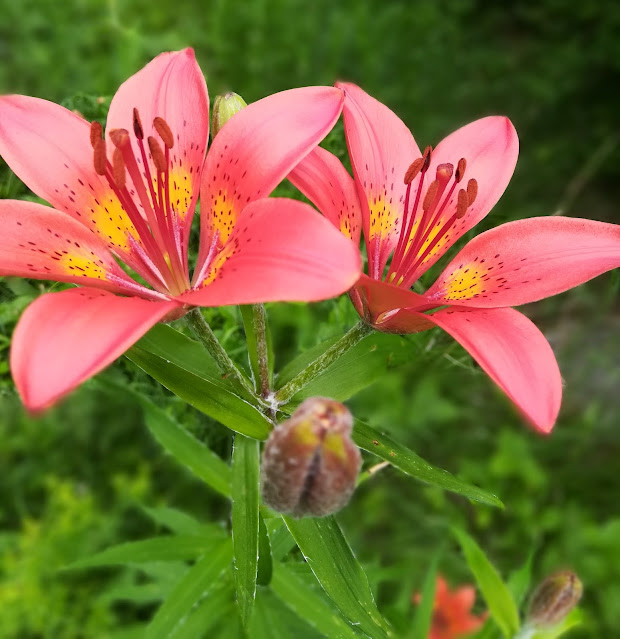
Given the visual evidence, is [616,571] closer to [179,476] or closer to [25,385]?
[179,476]

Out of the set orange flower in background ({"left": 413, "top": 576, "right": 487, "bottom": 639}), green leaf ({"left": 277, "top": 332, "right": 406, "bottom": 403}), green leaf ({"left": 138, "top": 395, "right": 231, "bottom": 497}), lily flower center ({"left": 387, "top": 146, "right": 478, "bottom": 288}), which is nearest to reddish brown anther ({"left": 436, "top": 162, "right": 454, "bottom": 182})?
lily flower center ({"left": 387, "top": 146, "right": 478, "bottom": 288})

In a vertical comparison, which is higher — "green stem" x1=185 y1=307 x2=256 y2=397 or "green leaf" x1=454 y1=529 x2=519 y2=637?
"green stem" x1=185 y1=307 x2=256 y2=397

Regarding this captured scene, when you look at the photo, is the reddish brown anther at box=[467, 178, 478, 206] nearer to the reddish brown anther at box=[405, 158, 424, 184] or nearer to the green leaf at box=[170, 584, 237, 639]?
the reddish brown anther at box=[405, 158, 424, 184]

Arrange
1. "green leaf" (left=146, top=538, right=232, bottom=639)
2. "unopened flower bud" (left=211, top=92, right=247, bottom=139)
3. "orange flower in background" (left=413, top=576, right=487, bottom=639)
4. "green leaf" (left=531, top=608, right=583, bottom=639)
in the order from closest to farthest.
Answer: "unopened flower bud" (left=211, top=92, right=247, bottom=139)
"green leaf" (left=146, top=538, right=232, bottom=639)
"green leaf" (left=531, top=608, right=583, bottom=639)
"orange flower in background" (left=413, top=576, right=487, bottom=639)


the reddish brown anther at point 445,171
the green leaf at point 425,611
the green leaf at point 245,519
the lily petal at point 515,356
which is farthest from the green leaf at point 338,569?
the green leaf at point 425,611

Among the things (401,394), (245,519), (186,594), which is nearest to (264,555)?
(245,519)

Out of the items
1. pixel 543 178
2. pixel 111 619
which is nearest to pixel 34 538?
pixel 111 619
